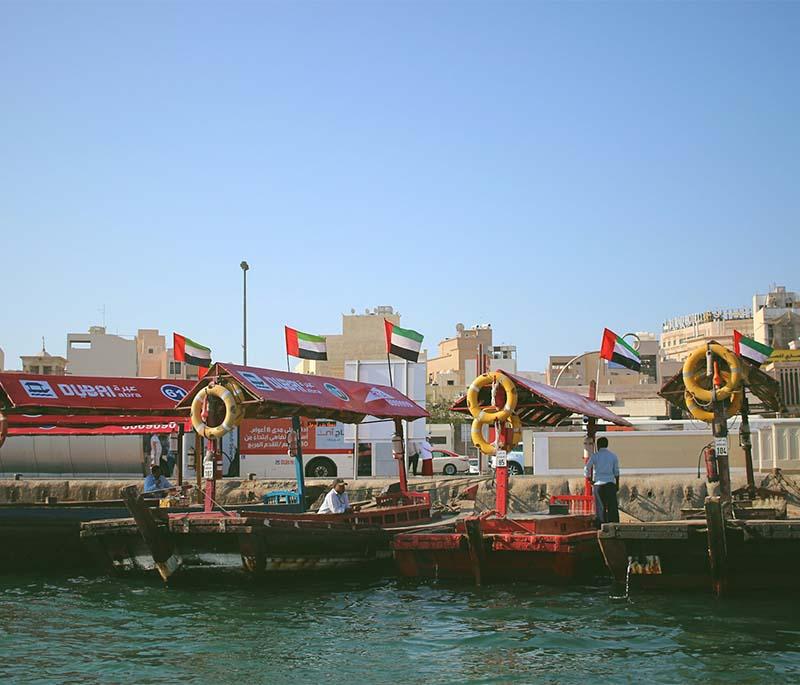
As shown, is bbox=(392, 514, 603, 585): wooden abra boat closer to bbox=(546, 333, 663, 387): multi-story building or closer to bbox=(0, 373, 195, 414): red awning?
bbox=(0, 373, 195, 414): red awning

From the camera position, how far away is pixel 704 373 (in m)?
14.3

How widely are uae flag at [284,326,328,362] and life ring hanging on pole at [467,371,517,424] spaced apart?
1257 centimetres

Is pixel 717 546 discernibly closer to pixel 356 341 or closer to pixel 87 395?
pixel 87 395

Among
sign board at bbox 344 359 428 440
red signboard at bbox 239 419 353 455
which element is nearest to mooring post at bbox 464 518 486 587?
sign board at bbox 344 359 428 440

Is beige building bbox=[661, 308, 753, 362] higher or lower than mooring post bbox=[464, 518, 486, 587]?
higher

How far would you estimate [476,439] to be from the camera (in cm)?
1521

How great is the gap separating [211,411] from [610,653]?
291 inches

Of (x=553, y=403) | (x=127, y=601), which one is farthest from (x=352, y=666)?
(x=553, y=403)

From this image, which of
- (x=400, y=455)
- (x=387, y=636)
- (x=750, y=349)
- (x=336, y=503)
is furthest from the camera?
(x=750, y=349)

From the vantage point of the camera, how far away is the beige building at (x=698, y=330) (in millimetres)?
85250

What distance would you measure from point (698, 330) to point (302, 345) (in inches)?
2764

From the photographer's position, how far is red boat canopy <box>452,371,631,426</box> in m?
15.4

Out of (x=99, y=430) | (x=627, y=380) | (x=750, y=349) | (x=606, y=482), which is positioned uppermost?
(x=627, y=380)

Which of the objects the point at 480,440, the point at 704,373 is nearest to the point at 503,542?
the point at 480,440
